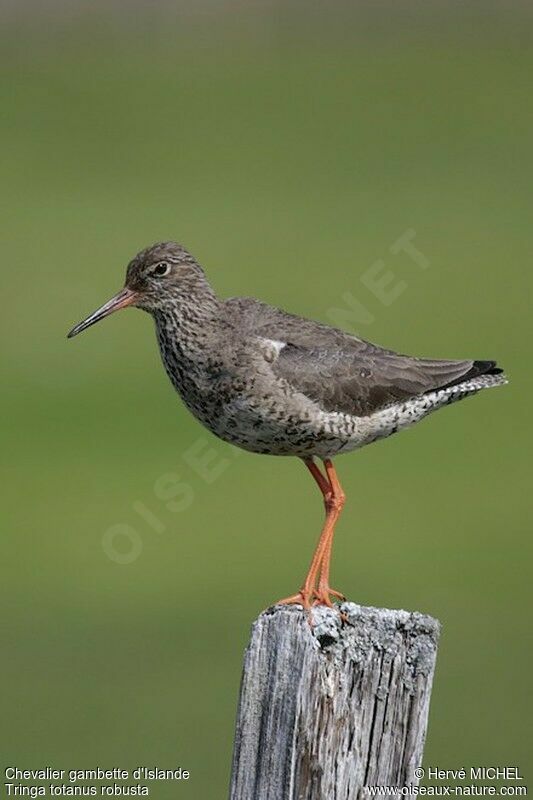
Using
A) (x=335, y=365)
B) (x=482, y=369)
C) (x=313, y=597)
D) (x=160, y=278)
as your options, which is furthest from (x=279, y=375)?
(x=482, y=369)

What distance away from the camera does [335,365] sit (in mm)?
7484

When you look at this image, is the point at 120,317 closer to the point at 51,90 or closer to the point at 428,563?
the point at 428,563

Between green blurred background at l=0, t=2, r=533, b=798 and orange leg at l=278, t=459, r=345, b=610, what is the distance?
11.3ft

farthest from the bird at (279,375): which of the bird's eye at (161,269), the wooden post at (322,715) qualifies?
the wooden post at (322,715)

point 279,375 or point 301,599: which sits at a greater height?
point 279,375

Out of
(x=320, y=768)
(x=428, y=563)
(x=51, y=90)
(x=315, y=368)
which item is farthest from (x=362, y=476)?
(x=51, y=90)

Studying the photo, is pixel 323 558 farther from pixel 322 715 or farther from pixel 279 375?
pixel 322 715

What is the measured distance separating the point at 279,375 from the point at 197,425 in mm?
13083

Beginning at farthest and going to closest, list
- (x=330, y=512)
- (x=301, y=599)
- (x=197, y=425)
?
1. (x=197, y=425)
2. (x=330, y=512)
3. (x=301, y=599)

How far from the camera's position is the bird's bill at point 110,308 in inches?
290

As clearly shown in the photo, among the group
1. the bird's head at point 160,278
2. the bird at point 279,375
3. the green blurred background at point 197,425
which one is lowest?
the bird at point 279,375

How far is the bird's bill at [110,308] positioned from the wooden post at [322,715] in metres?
2.74

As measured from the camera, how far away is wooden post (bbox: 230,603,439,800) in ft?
15.5

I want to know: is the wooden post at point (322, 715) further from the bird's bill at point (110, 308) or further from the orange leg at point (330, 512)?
the bird's bill at point (110, 308)
